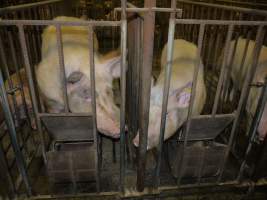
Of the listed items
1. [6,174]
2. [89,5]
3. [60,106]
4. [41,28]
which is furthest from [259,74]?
[89,5]

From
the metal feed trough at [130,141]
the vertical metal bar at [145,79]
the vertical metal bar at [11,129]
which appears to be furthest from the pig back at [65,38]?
the vertical metal bar at [145,79]

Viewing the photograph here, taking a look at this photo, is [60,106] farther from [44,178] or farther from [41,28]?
[41,28]

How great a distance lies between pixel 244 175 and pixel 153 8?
192cm

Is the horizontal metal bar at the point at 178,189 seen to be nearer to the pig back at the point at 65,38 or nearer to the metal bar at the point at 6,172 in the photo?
the metal bar at the point at 6,172

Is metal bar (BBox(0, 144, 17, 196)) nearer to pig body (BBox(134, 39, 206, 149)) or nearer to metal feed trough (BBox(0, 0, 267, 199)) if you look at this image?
metal feed trough (BBox(0, 0, 267, 199))

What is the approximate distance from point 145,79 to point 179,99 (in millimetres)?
566

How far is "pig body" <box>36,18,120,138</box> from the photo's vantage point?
6.68 ft

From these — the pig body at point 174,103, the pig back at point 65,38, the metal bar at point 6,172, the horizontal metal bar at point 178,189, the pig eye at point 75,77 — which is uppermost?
the pig back at point 65,38

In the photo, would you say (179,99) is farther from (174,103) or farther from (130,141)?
(130,141)

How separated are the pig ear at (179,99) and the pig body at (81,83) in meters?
0.51

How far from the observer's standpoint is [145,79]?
62.3 inches

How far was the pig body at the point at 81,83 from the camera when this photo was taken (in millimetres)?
2035

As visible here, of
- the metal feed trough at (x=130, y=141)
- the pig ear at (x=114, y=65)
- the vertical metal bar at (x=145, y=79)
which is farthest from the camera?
the pig ear at (x=114, y=65)

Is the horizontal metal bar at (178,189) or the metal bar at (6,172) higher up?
the metal bar at (6,172)
